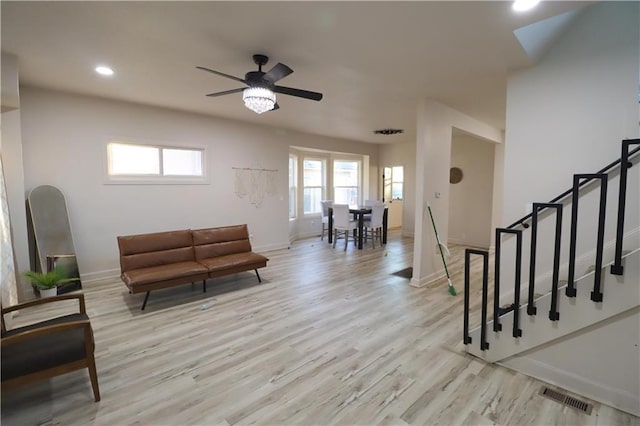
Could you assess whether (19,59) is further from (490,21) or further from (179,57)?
(490,21)

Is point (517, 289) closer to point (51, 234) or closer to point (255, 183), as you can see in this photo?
point (255, 183)

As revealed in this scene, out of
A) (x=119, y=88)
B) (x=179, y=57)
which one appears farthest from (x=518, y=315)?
(x=119, y=88)

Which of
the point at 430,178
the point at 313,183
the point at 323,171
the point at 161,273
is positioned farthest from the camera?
the point at 323,171

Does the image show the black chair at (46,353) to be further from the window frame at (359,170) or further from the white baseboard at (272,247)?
the window frame at (359,170)

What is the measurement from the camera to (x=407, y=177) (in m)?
8.55

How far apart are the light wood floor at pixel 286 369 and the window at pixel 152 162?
1.91 metres

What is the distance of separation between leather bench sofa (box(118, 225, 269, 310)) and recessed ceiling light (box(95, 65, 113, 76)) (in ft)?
6.36

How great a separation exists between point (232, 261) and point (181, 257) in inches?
27.3

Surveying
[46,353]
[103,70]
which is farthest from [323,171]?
[46,353]

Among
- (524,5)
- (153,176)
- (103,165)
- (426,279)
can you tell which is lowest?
(426,279)

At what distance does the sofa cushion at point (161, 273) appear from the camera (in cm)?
337

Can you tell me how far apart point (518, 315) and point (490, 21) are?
7.35ft

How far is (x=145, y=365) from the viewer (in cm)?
240

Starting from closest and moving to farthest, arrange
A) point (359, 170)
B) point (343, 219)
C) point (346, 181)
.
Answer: point (343, 219) → point (346, 181) → point (359, 170)
